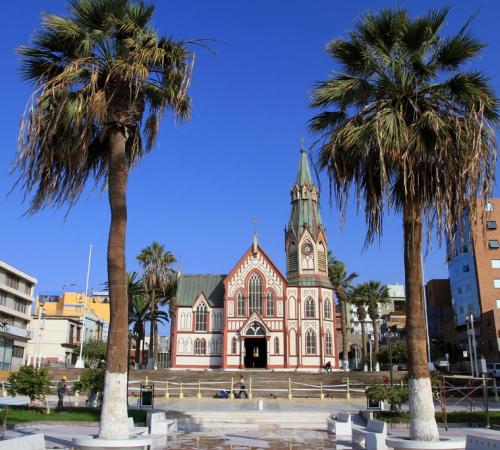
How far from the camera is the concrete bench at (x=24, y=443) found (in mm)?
10414

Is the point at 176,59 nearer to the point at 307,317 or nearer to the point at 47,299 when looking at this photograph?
the point at 307,317

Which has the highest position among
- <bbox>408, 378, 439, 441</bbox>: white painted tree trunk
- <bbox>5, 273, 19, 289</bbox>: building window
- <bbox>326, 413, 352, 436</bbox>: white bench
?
<bbox>5, 273, 19, 289</bbox>: building window

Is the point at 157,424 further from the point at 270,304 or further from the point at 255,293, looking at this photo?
the point at 255,293

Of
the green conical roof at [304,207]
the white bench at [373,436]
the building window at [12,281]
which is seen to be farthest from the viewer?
the building window at [12,281]

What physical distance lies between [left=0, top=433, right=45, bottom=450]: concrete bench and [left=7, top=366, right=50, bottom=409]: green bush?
36.5ft

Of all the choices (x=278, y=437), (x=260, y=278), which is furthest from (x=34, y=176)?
(x=260, y=278)

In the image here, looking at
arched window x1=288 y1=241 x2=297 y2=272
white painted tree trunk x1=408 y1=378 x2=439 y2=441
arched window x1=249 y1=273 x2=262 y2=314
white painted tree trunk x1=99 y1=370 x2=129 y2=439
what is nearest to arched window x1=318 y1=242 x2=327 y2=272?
arched window x1=288 y1=241 x2=297 y2=272

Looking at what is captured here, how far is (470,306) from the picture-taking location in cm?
7588

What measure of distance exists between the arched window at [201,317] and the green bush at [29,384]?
37.2 meters

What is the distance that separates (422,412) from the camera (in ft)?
36.7

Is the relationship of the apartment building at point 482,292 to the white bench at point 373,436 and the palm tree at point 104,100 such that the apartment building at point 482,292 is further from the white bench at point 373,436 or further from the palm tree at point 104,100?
the palm tree at point 104,100

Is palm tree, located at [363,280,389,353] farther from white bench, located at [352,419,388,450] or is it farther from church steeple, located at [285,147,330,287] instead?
white bench, located at [352,419,388,450]

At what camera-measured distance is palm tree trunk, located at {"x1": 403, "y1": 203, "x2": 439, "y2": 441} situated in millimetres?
11125

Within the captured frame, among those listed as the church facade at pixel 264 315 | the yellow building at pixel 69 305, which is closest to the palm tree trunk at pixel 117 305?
the church facade at pixel 264 315
